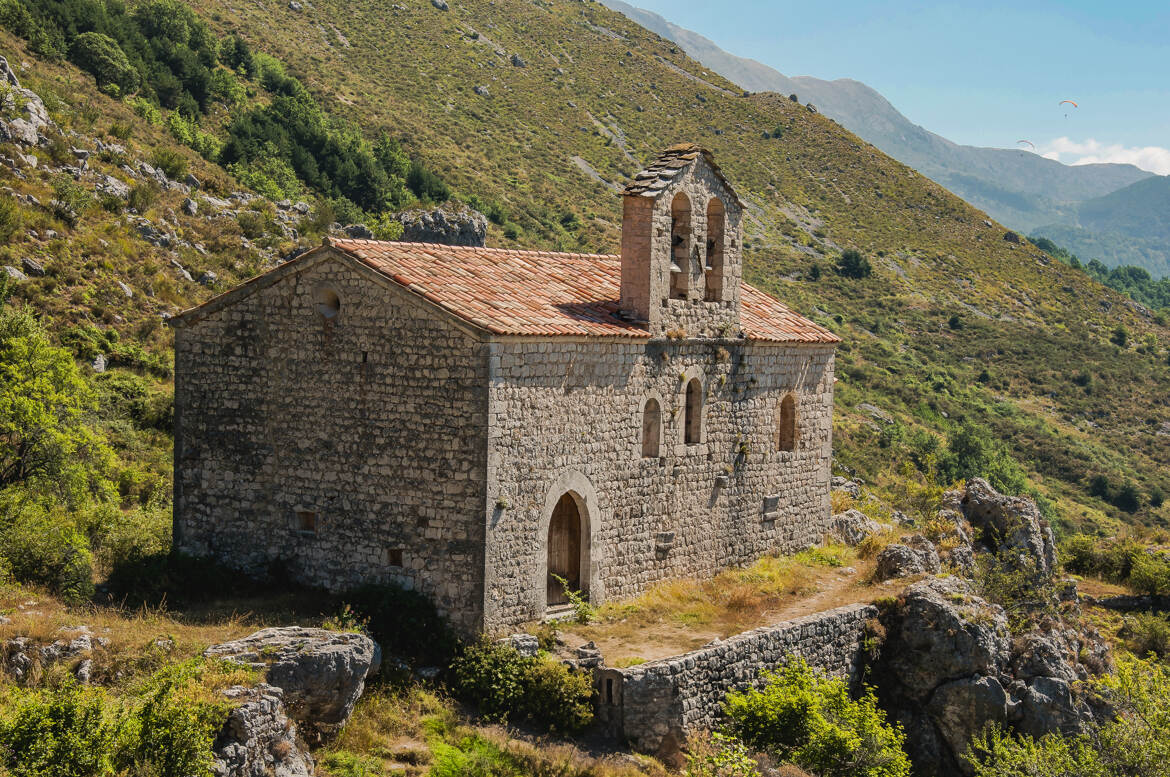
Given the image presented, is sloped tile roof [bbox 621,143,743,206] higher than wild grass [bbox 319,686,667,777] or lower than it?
higher

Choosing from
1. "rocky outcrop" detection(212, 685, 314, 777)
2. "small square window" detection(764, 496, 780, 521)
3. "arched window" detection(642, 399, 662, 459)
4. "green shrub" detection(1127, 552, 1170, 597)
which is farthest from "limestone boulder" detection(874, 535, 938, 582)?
"rocky outcrop" detection(212, 685, 314, 777)

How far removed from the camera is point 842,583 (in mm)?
20688

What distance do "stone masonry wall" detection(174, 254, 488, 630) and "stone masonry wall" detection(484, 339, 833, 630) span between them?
540 millimetres

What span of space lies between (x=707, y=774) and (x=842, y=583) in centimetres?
788

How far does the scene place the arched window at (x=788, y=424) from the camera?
72.4 ft

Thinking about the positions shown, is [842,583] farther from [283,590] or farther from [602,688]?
[283,590]

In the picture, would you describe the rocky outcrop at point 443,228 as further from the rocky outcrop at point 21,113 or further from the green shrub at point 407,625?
the green shrub at point 407,625

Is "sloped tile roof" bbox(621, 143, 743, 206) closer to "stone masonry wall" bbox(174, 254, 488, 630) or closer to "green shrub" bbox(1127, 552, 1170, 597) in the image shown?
"stone masonry wall" bbox(174, 254, 488, 630)

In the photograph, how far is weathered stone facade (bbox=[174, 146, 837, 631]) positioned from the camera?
15406 mm

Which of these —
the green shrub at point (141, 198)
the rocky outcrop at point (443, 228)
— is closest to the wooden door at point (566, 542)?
the green shrub at point (141, 198)

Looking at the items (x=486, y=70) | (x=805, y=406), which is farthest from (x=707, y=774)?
(x=486, y=70)

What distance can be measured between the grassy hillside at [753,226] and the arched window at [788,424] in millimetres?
16978

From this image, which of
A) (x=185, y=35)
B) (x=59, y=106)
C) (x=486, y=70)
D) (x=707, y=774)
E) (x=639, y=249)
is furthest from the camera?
(x=486, y=70)

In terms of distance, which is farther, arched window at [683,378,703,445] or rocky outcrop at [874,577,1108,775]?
arched window at [683,378,703,445]
